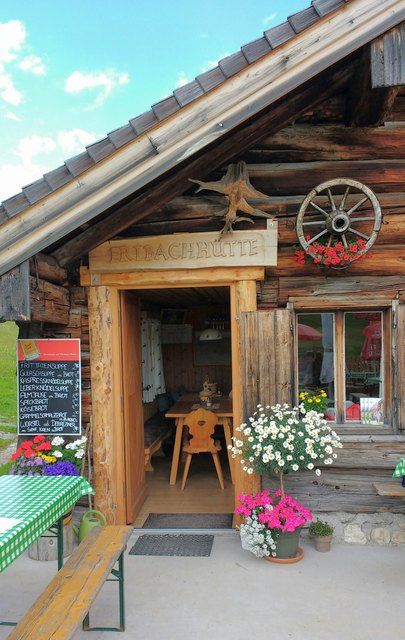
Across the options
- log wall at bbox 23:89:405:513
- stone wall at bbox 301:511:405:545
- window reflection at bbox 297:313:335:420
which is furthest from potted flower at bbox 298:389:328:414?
stone wall at bbox 301:511:405:545

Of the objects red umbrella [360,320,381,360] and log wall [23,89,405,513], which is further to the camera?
red umbrella [360,320,381,360]

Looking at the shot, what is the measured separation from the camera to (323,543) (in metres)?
4.80

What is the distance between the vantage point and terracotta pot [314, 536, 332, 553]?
4.79 m

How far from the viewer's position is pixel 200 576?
14.5ft

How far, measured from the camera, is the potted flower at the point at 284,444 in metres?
4.48

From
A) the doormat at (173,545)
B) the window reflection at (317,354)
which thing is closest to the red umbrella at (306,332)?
the window reflection at (317,354)

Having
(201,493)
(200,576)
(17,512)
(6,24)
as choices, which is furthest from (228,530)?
(6,24)

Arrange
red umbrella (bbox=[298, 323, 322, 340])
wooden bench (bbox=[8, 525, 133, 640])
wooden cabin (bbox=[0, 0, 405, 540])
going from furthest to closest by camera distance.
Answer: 1. red umbrella (bbox=[298, 323, 322, 340])
2. wooden cabin (bbox=[0, 0, 405, 540])
3. wooden bench (bbox=[8, 525, 133, 640])


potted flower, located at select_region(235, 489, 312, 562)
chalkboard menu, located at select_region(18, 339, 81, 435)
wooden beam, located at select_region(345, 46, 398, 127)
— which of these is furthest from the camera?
chalkboard menu, located at select_region(18, 339, 81, 435)

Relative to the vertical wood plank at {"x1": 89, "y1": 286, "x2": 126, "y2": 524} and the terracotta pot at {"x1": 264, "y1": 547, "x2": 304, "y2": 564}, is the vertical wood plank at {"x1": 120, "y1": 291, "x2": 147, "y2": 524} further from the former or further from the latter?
A: the terracotta pot at {"x1": 264, "y1": 547, "x2": 304, "y2": 564}

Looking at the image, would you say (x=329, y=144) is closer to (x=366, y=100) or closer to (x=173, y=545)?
(x=366, y=100)

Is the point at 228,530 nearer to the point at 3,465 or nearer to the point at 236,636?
→ the point at 236,636

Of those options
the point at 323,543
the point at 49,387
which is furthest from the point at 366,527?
the point at 49,387

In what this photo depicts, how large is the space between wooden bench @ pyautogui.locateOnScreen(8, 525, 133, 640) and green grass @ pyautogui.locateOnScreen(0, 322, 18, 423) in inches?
234
